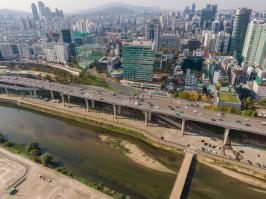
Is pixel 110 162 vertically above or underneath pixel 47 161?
underneath

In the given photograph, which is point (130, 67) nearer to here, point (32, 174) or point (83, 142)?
point (83, 142)

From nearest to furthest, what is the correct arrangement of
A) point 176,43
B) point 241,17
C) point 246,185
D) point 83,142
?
point 246,185, point 83,142, point 241,17, point 176,43

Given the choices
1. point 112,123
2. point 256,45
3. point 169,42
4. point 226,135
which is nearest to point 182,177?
point 226,135

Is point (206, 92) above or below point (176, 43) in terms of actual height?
below

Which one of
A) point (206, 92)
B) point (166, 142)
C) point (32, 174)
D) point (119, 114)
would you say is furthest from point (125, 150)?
point (206, 92)

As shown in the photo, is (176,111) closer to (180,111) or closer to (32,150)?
(180,111)

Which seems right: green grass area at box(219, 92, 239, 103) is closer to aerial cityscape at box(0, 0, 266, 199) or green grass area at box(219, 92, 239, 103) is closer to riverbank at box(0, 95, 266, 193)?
aerial cityscape at box(0, 0, 266, 199)
